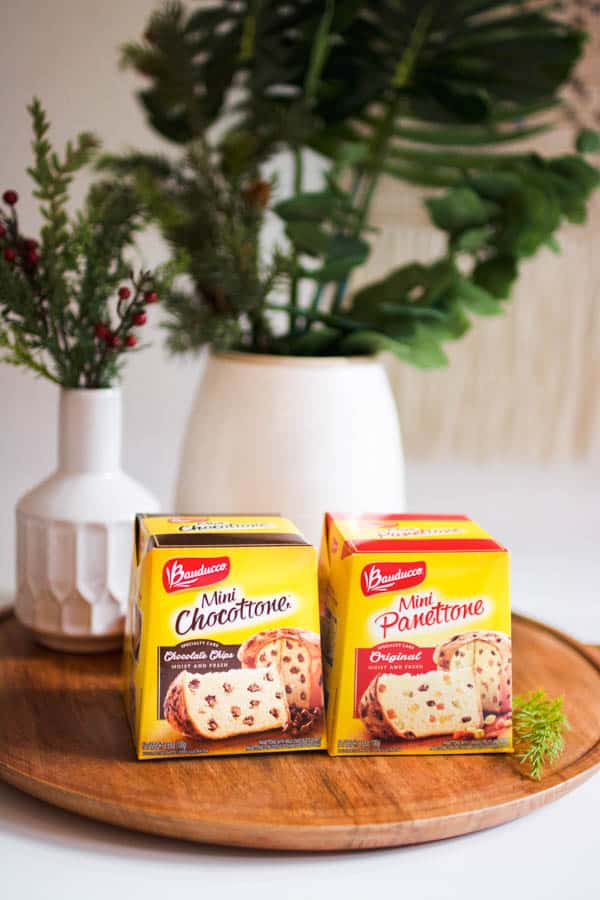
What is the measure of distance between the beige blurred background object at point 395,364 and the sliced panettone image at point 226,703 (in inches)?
32.7

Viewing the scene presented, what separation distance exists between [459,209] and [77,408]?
45cm

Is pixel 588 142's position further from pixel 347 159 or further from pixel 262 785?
pixel 262 785

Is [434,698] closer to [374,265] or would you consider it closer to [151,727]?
[151,727]

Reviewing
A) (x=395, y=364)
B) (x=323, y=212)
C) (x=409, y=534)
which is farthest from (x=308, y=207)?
(x=395, y=364)

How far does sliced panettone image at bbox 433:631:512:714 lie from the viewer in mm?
706

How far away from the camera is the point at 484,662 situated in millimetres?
708

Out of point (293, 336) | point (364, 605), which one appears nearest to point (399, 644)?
point (364, 605)

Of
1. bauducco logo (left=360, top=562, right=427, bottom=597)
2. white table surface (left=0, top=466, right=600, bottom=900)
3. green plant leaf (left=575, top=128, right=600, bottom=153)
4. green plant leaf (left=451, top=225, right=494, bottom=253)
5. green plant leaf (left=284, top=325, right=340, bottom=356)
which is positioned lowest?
white table surface (left=0, top=466, right=600, bottom=900)

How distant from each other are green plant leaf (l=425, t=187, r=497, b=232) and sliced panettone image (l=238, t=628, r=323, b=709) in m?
0.51

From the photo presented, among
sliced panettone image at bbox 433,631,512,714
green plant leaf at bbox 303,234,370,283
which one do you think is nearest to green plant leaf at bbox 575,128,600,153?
green plant leaf at bbox 303,234,370,283

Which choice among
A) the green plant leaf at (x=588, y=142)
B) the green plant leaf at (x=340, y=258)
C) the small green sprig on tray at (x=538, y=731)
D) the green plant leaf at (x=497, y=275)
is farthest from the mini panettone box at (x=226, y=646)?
the green plant leaf at (x=588, y=142)

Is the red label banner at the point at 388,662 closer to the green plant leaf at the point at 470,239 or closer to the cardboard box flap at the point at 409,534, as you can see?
the cardboard box flap at the point at 409,534

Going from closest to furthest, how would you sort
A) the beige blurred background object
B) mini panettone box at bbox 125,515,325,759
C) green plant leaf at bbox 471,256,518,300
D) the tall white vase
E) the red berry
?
mini panettone box at bbox 125,515,325,759, the red berry, the tall white vase, green plant leaf at bbox 471,256,518,300, the beige blurred background object

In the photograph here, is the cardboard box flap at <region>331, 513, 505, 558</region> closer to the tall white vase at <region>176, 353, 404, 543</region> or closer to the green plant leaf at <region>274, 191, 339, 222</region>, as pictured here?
the tall white vase at <region>176, 353, 404, 543</region>
